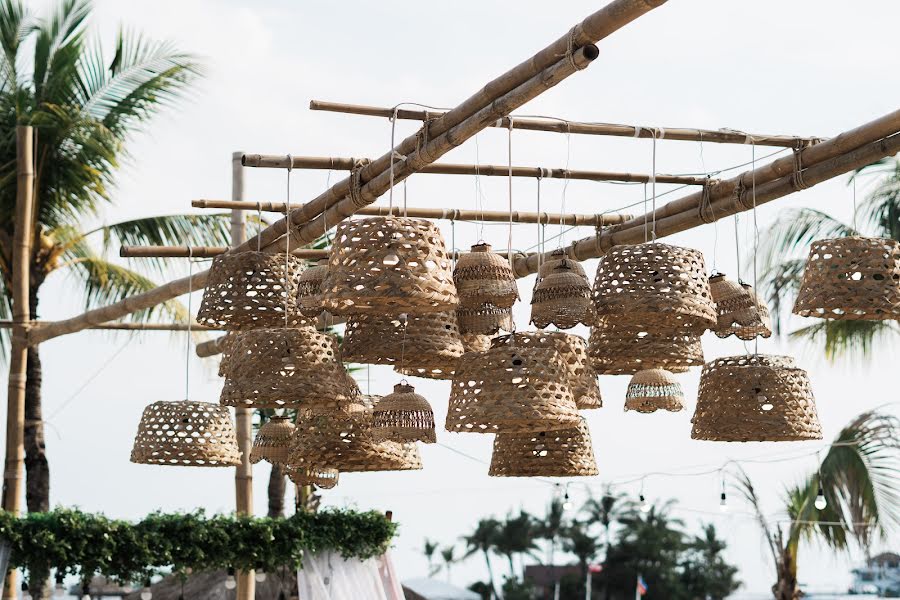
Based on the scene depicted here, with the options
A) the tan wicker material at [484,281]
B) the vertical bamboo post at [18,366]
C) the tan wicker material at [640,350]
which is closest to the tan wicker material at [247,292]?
the tan wicker material at [484,281]

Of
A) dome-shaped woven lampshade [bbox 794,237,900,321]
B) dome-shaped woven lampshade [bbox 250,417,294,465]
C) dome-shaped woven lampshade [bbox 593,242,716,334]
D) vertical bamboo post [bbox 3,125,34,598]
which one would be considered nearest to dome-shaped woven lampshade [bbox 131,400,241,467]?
dome-shaped woven lampshade [bbox 250,417,294,465]

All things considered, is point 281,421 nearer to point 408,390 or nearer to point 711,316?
point 408,390

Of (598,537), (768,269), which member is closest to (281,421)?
(768,269)

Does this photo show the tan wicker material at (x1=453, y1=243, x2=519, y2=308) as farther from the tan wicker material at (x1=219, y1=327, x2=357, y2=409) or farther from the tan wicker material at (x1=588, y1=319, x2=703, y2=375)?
the tan wicker material at (x1=219, y1=327, x2=357, y2=409)

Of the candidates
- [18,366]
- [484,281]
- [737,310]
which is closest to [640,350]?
[737,310]

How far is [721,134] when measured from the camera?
13.6 ft

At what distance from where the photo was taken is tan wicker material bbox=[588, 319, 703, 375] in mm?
4008

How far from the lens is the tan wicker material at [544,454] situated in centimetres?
385

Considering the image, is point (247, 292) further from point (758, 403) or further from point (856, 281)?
point (856, 281)

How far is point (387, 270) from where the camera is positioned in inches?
120

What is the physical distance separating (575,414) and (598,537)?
36.8m

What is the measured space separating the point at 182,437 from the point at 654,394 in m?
1.80

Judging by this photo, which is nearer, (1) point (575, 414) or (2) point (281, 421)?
(1) point (575, 414)

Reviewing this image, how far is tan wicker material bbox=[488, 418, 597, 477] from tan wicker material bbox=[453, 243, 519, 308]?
41cm
